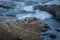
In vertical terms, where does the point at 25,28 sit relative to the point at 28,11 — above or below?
below

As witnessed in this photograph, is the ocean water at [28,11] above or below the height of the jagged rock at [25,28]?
above

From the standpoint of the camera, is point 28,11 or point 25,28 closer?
point 25,28

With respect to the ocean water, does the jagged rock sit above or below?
below

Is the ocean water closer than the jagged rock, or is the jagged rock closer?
the jagged rock

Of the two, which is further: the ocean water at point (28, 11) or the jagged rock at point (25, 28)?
the ocean water at point (28, 11)
